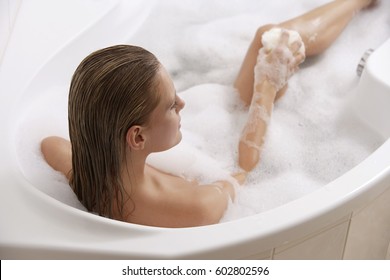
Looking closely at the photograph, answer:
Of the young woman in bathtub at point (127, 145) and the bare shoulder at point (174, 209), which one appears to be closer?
the young woman in bathtub at point (127, 145)

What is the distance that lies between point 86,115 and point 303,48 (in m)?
0.78

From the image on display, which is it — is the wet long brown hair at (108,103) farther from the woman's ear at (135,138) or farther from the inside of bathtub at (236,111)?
the inside of bathtub at (236,111)

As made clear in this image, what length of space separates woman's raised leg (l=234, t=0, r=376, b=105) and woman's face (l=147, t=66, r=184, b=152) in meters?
0.54

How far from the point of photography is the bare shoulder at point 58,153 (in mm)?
1355

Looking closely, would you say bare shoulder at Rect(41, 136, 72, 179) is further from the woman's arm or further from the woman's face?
the woman's arm

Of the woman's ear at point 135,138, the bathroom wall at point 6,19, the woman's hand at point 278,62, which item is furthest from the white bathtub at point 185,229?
the woman's hand at point 278,62

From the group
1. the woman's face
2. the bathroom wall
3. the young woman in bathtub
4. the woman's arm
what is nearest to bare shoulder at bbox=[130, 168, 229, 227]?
the young woman in bathtub

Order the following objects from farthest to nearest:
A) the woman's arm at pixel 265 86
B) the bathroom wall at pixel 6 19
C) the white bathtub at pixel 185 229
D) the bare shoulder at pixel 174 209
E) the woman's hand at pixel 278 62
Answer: the woman's hand at pixel 278 62, the woman's arm at pixel 265 86, the bathroom wall at pixel 6 19, the bare shoulder at pixel 174 209, the white bathtub at pixel 185 229

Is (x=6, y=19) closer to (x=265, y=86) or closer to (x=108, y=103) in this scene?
(x=108, y=103)

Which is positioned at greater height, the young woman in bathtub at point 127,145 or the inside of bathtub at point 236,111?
the young woman in bathtub at point 127,145

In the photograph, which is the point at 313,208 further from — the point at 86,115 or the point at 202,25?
the point at 202,25

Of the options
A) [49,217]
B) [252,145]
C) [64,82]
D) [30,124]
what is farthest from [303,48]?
[49,217]

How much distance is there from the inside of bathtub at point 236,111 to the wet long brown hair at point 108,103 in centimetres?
14

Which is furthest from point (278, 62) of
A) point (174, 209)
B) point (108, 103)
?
point (108, 103)
